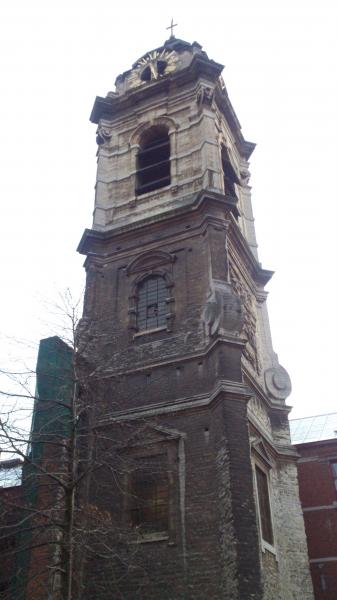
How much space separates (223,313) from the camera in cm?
1619

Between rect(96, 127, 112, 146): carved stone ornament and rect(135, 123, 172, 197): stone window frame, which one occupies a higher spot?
rect(96, 127, 112, 146): carved stone ornament

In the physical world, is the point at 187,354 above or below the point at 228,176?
below

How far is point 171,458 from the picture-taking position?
15.0 meters

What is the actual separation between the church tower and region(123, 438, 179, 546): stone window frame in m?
0.03

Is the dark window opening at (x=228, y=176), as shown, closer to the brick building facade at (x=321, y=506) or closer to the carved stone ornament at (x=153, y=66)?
the carved stone ornament at (x=153, y=66)

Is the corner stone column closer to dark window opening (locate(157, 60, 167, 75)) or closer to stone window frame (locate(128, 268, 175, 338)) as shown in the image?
stone window frame (locate(128, 268, 175, 338))

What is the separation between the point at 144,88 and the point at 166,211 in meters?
6.96

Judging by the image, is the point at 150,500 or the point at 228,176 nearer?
the point at 150,500

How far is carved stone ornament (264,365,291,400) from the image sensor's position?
19.4 m

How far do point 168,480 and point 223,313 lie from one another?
13.9 feet

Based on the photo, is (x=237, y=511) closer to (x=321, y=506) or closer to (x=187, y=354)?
(x=187, y=354)

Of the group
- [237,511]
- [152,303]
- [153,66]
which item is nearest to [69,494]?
[237,511]

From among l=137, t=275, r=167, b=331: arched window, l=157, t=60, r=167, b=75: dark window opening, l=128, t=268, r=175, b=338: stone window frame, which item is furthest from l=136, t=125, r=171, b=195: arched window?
l=137, t=275, r=167, b=331: arched window

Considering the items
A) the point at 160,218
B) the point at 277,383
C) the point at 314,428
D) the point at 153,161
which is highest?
the point at 153,161
